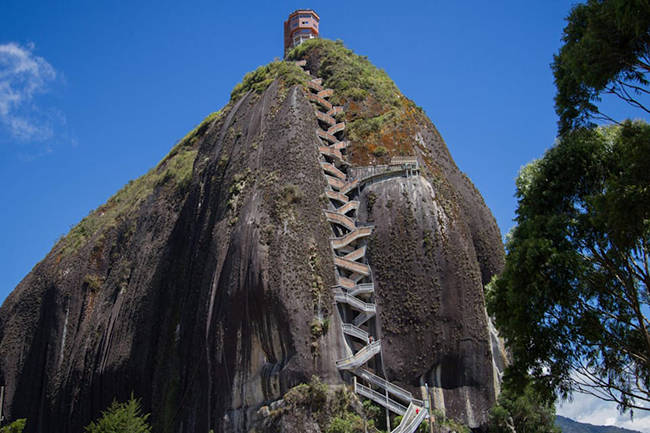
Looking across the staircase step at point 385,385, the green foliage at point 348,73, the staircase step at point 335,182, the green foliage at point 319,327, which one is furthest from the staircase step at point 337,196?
the staircase step at point 385,385

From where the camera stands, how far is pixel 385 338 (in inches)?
1779

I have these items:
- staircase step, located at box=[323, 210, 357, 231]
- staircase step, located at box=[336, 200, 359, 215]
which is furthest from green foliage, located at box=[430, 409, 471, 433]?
staircase step, located at box=[336, 200, 359, 215]

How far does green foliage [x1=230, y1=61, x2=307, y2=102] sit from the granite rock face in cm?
142

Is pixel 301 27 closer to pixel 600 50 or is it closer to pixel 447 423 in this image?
pixel 447 423

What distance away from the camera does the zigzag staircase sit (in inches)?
1690

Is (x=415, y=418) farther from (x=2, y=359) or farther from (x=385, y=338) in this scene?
(x=2, y=359)

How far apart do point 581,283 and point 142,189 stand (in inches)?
2558

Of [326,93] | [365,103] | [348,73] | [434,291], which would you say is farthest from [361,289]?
[348,73]

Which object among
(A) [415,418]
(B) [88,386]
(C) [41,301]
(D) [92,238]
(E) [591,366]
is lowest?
(E) [591,366]

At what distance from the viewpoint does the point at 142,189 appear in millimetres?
79500

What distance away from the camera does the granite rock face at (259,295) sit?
43.6 meters

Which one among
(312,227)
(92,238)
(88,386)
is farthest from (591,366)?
(92,238)

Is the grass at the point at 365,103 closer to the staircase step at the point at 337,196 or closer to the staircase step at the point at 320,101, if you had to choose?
the staircase step at the point at 320,101

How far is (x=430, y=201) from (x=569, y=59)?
29023mm
